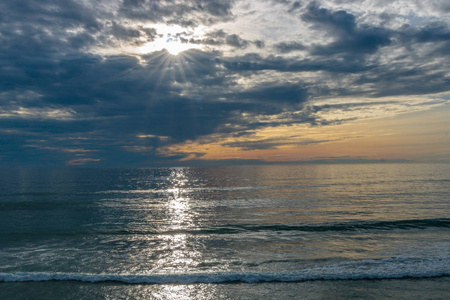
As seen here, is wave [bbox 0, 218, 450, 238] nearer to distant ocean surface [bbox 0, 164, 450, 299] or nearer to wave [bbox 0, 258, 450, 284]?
distant ocean surface [bbox 0, 164, 450, 299]

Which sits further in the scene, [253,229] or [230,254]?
[253,229]

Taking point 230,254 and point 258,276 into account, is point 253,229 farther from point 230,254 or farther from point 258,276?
point 258,276

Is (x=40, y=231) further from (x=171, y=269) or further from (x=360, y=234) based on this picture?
(x=360, y=234)

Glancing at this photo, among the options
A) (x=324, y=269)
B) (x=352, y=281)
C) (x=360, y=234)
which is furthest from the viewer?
(x=360, y=234)

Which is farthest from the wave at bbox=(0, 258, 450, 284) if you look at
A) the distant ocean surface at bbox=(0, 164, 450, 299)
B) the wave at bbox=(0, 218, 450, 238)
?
the wave at bbox=(0, 218, 450, 238)

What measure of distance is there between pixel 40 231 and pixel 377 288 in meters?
27.3

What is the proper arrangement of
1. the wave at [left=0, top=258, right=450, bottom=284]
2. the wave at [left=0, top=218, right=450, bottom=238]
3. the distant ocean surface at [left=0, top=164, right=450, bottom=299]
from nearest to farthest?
the distant ocean surface at [left=0, top=164, right=450, bottom=299]
the wave at [left=0, top=258, right=450, bottom=284]
the wave at [left=0, top=218, right=450, bottom=238]

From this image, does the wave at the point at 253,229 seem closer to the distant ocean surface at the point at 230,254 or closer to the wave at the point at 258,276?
the distant ocean surface at the point at 230,254

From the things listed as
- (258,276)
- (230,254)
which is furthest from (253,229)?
(258,276)

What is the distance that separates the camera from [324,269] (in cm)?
1435

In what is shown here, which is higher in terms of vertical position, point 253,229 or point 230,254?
point 230,254

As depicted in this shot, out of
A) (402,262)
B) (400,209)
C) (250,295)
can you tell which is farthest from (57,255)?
(400,209)

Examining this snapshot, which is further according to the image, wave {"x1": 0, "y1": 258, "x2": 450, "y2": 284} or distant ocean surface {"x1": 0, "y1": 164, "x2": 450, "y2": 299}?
wave {"x1": 0, "y1": 258, "x2": 450, "y2": 284}

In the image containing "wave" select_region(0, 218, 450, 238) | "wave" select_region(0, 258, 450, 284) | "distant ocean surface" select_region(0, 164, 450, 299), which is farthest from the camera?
"wave" select_region(0, 218, 450, 238)
